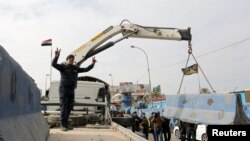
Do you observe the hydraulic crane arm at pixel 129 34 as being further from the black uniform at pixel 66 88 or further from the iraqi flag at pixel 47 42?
the iraqi flag at pixel 47 42

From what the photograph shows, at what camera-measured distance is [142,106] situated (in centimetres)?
4494

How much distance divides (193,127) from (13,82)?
16944mm

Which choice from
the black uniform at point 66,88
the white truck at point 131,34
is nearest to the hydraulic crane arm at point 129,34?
the white truck at point 131,34

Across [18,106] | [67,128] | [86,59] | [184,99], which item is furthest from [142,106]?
[18,106]

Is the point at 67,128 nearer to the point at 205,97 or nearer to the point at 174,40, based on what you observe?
the point at 174,40

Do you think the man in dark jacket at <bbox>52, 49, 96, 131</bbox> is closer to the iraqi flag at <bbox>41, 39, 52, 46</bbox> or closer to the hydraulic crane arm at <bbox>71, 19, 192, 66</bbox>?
the hydraulic crane arm at <bbox>71, 19, 192, 66</bbox>

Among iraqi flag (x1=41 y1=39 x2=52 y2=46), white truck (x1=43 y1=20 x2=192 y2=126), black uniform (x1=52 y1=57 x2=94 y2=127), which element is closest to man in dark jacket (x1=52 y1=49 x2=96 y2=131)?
black uniform (x1=52 y1=57 x2=94 y2=127)

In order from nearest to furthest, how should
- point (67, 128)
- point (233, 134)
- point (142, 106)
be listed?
point (233, 134)
point (67, 128)
point (142, 106)

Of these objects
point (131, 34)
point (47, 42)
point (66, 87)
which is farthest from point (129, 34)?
point (47, 42)

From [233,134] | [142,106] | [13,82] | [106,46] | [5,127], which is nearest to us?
[5,127]

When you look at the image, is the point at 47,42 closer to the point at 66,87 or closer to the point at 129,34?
the point at 129,34

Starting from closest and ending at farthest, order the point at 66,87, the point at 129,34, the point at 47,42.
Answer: the point at 66,87 → the point at 129,34 → the point at 47,42

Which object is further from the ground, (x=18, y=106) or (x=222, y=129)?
(x=18, y=106)

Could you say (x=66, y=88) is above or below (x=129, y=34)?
below
